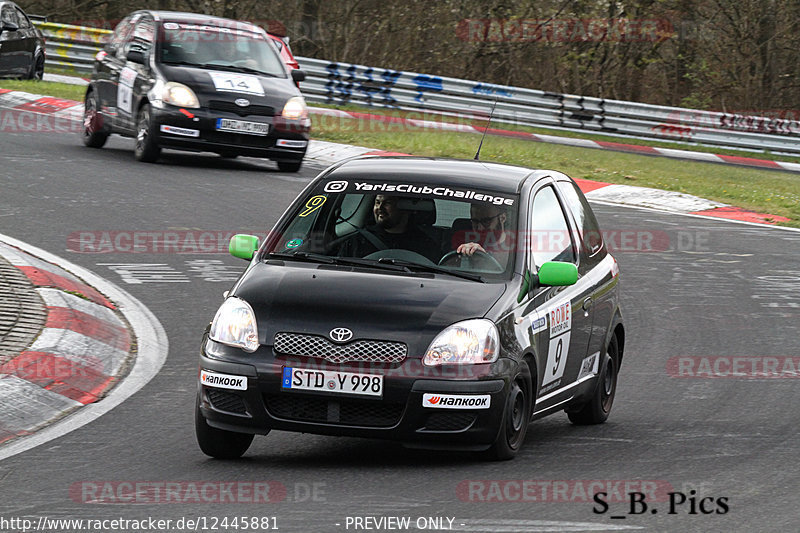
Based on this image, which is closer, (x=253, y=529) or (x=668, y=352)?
(x=253, y=529)

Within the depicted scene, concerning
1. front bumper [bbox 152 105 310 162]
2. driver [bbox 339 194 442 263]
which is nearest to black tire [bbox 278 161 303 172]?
front bumper [bbox 152 105 310 162]

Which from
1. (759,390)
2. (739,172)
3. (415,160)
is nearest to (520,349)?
(415,160)

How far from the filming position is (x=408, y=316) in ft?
21.4

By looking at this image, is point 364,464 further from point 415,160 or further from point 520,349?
point 415,160

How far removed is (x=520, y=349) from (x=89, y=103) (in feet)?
44.2

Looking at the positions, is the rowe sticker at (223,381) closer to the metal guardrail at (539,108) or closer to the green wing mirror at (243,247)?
the green wing mirror at (243,247)

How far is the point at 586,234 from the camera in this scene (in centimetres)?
850

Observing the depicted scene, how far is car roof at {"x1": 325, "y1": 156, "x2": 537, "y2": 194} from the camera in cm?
758

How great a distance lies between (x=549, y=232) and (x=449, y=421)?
1735 millimetres

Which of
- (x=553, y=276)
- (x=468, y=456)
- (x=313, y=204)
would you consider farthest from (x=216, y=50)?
(x=468, y=456)

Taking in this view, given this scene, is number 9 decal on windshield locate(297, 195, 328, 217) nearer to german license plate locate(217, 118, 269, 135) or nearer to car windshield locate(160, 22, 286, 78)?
german license plate locate(217, 118, 269, 135)

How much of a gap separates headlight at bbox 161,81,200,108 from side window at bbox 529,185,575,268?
32.2ft

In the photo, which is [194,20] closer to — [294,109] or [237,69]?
[237,69]

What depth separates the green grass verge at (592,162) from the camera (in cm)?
1980
